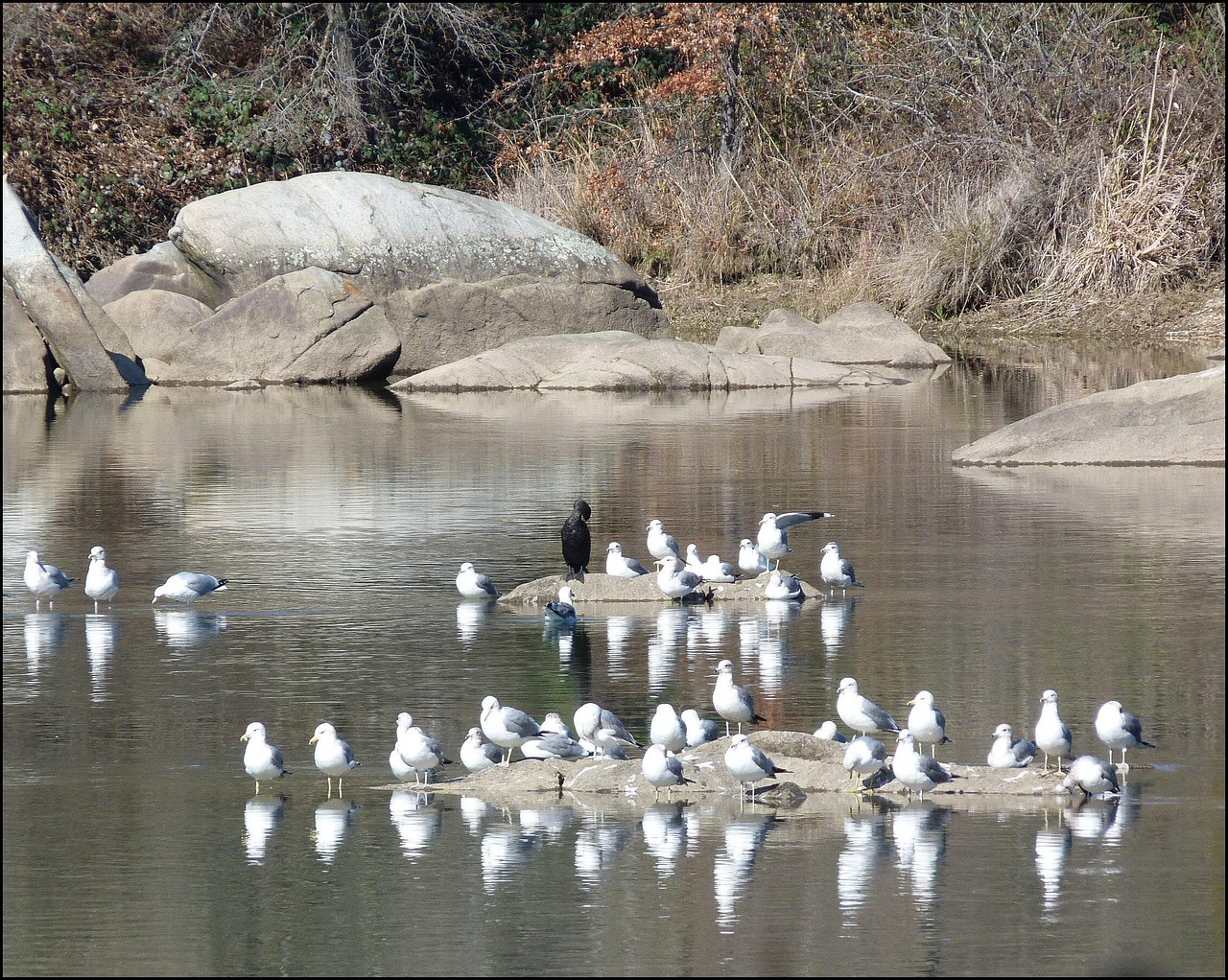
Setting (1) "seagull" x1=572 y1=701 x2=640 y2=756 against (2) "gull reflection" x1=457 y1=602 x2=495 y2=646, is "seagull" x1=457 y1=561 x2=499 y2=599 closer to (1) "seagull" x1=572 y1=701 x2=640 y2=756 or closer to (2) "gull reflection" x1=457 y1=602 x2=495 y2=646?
(2) "gull reflection" x1=457 y1=602 x2=495 y2=646

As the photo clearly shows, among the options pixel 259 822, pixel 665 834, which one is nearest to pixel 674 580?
pixel 665 834

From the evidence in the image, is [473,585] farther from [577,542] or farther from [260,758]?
[260,758]

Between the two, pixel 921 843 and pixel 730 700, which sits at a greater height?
pixel 730 700

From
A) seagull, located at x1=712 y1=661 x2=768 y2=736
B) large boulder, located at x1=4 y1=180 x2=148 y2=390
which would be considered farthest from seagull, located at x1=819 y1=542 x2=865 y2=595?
large boulder, located at x1=4 y1=180 x2=148 y2=390

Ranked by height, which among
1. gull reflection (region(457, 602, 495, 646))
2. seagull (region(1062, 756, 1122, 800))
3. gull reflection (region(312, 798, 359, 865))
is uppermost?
gull reflection (region(457, 602, 495, 646))

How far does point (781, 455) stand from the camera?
617 inches

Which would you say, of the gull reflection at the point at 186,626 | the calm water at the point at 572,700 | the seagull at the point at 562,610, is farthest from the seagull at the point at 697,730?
the gull reflection at the point at 186,626

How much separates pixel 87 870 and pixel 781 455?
10.1m

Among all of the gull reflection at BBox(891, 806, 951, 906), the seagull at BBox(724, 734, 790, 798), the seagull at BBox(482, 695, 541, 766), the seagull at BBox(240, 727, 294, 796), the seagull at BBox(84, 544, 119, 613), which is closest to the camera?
the gull reflection at BBox(891, 806, 951, 906)

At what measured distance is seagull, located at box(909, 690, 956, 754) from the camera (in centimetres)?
713

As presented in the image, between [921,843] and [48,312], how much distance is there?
667 inches

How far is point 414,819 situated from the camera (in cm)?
674

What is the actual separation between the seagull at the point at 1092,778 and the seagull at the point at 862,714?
790mm

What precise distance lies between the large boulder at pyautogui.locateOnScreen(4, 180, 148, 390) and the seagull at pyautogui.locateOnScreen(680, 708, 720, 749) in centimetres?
1536
